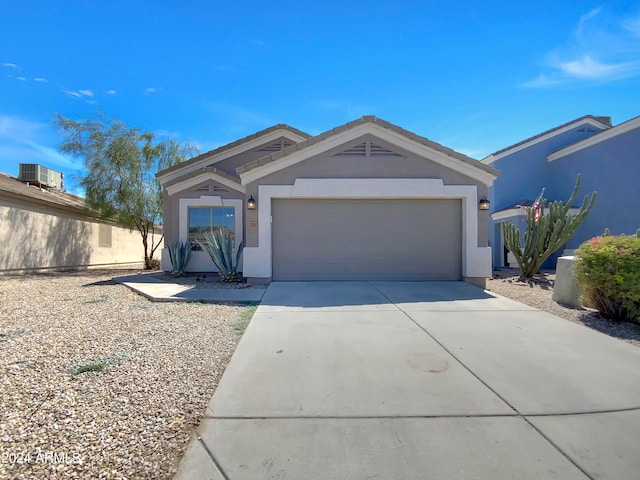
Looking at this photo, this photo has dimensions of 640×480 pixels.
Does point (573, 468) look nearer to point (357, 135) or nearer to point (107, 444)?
point (107, 444)

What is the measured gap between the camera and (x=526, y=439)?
2.51 metres

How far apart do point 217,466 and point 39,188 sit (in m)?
19.5

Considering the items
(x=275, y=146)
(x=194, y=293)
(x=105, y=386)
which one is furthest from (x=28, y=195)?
(x=105, y=386)

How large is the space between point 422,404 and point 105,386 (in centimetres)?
300

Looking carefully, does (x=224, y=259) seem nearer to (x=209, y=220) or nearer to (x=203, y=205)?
(x=209, y=220)

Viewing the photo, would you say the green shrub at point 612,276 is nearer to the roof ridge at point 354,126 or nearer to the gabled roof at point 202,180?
the roof ridge at point 354,126

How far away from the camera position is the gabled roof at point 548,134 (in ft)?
56.7

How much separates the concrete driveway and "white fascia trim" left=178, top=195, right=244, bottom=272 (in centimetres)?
669

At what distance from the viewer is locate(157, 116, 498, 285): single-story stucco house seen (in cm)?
888

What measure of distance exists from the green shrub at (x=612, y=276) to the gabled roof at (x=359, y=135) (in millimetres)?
3556

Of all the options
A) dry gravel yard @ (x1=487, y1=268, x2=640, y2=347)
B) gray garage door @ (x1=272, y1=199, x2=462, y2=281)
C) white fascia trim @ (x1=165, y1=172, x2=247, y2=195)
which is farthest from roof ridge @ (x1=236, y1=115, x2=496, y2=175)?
dry gravel yard @ (x1=487, y1=268, x2=640, y2=347)

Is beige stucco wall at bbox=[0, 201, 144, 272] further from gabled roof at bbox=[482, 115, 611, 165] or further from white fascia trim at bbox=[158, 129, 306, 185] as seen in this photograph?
gabled roof at bbox=[482, 115, 611, 165]

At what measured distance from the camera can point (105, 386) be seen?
3191 mm

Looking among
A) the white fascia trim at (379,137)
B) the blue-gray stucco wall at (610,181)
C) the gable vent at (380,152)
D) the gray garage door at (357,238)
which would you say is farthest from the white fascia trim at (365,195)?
the blue-gray stucco wall at (610,181)
